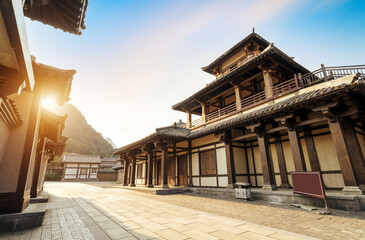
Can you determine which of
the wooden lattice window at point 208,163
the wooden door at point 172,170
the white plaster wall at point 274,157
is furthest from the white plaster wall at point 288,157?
the wooden door at point 172,170

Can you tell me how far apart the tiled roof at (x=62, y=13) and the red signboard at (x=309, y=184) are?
23.9 feet

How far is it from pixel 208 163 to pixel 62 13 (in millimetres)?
9631

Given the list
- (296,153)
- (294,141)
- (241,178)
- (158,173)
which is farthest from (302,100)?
(158,173)

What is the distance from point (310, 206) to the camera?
562 centimetres

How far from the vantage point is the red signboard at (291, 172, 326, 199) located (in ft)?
16.5

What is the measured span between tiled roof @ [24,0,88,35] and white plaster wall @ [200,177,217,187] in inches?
371

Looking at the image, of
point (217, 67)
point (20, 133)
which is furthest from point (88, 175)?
point (20, 133)

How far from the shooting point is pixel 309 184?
17.9ft

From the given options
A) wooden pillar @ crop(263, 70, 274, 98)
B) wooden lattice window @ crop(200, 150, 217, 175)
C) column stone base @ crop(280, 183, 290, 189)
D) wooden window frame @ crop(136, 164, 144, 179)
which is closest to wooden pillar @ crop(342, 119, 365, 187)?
column stone base @ crop(280, 183, 290, 189)

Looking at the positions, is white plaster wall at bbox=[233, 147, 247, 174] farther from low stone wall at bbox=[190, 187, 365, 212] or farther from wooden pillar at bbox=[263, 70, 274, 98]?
wooden pillar at bbox=[263, 70, 274, 98]

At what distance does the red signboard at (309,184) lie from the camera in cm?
504

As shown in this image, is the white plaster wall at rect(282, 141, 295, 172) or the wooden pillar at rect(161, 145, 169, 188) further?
the wooden pillar at rect(161, 145, 169, 188)

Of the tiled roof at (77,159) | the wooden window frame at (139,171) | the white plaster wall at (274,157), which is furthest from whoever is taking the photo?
the tiled roof at (77,159)

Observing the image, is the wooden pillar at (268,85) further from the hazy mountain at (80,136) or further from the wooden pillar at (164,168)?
the hazy mountain at (80,136)
